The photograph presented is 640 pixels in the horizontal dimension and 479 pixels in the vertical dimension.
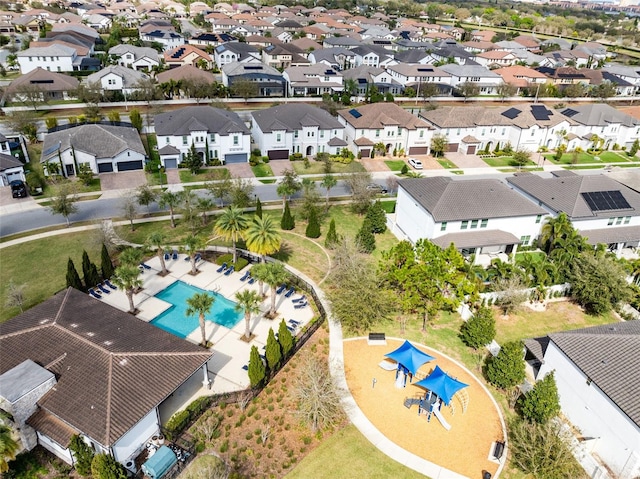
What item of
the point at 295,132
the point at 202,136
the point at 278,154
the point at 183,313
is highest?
the point at 202,136

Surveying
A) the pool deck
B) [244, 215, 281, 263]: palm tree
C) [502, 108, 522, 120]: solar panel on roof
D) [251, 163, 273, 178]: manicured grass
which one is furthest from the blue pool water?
[502, 108, 522, 120]: solar panel on roof

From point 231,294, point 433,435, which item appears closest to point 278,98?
point 231,294

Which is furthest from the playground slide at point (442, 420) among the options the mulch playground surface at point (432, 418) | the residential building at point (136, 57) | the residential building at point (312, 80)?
the residential building at point (136, 57)

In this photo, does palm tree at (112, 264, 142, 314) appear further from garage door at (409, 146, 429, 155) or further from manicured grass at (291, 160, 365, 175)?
garage door at (409, 146, 429, 155)

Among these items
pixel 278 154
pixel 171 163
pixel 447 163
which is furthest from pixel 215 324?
pixel 447 163

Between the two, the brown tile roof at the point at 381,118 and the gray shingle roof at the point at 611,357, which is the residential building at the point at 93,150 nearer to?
the brown tile roof at the point at 381,118

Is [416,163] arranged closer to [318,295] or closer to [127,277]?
[318,295]

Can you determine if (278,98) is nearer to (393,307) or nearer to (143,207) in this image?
(143,207)
